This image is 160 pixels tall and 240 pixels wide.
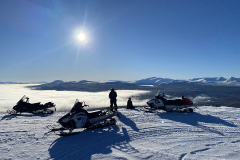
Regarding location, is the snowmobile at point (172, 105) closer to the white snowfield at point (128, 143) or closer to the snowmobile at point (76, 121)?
the white snowfield at point (128, 143)

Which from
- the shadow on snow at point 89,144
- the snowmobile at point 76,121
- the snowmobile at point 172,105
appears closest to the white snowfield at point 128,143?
the shadow on snow at point 89,144

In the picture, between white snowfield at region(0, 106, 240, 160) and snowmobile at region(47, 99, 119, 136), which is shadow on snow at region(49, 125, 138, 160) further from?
snowmobile at region(47, 99, 119, 136)

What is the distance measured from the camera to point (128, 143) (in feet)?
17.6

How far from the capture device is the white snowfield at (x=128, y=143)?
4.48 meters

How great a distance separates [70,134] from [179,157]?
4.84 m

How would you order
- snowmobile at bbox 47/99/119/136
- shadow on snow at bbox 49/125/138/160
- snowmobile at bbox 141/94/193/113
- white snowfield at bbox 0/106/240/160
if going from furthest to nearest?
1. snowmobile at bbox 141/94/193/113
2. snowmobile at bbox 47/99/119/136
3. shadow on snow at bbox 49/125/138/160
4. white snowfield at bbox 0/106/240/160

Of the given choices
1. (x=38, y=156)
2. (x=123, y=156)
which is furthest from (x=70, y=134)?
(x=123, y=156)

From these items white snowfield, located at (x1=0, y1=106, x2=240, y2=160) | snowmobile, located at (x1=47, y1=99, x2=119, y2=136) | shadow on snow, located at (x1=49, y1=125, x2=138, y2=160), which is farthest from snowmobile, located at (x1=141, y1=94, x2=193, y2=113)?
snowmobile, located at (x1=47, y1=99, x2=119, y2=136)

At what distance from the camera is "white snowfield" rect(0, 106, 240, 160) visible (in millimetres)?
4477

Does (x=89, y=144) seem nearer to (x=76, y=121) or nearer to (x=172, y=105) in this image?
(x=76, y=121)

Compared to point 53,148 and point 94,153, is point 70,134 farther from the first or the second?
point 94,153

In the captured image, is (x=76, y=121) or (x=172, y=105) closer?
(x=76, y=121)

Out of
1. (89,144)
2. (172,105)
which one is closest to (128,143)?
(89,144)

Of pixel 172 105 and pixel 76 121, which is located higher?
pixel 76 121
